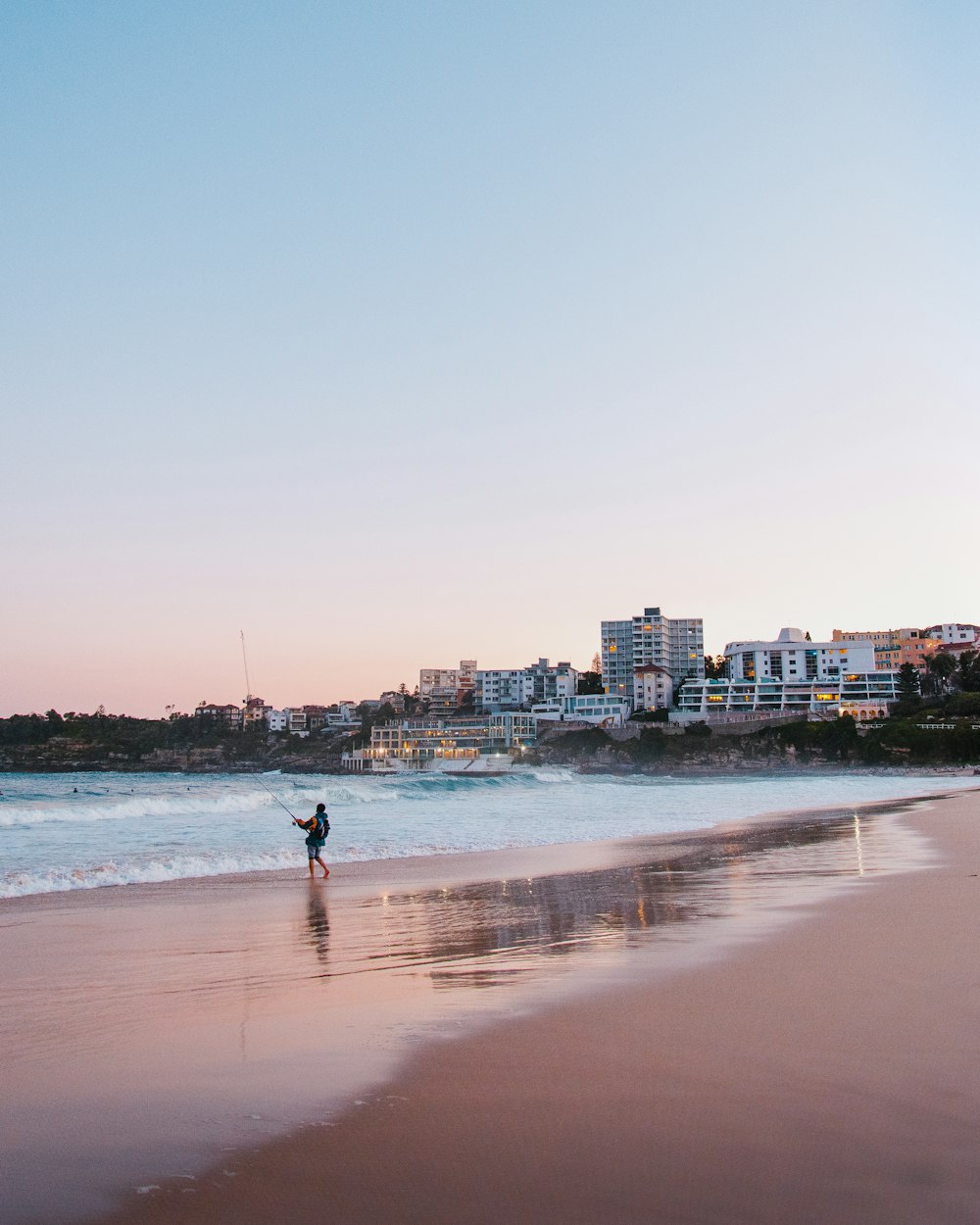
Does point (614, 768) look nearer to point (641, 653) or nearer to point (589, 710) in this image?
point (589, 710)

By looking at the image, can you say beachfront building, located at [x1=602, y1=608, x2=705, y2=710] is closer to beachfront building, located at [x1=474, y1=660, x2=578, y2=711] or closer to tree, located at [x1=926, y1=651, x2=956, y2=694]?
beachfront building, located at [x1=474, y1=660, x2=578, y2=711]

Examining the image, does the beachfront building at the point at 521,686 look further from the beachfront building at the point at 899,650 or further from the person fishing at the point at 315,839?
the person fishing at the point at 315,839

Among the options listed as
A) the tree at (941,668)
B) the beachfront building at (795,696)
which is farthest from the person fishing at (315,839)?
the tree at (941,668)

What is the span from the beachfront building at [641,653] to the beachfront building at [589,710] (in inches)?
380

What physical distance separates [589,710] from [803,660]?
32.8 metres

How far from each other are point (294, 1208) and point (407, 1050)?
183 centimetres

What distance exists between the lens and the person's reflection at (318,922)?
27.4 feet

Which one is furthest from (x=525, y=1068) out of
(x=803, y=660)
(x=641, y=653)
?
(x=641, y=653)

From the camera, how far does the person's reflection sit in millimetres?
8352

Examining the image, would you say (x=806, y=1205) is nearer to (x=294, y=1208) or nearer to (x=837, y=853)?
(x=294, y=1208)

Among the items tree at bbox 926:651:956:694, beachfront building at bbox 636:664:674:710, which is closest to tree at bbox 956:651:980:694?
tree at bbox 926:651:956:694

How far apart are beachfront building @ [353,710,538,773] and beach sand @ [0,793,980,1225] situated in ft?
396

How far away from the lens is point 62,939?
A: 9000 mm

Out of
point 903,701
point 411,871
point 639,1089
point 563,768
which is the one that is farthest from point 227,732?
point 639,1089
